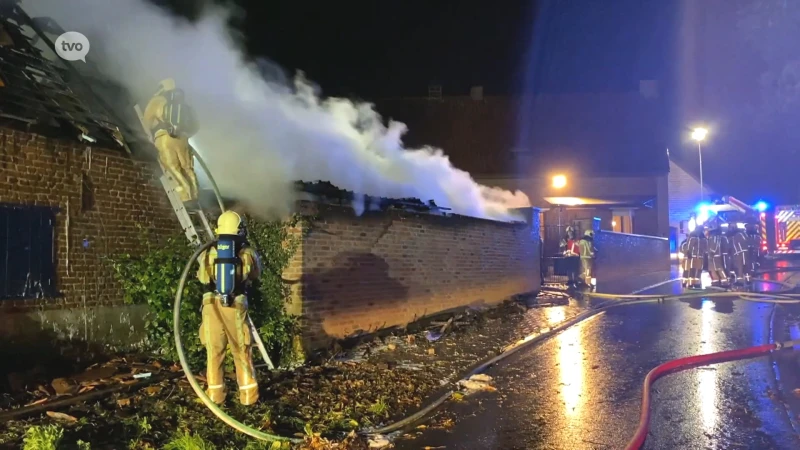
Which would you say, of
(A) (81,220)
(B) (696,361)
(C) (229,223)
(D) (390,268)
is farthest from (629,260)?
(A) (81,220)

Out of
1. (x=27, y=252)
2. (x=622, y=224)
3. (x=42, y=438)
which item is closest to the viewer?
(x=42, y=438)

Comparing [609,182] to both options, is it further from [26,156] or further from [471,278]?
[26,156]

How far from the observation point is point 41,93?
21.0 ft

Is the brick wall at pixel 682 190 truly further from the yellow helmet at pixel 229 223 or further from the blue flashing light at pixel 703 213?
the yellow helmet at pixel 229 223

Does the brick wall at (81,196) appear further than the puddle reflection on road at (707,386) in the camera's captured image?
Yes

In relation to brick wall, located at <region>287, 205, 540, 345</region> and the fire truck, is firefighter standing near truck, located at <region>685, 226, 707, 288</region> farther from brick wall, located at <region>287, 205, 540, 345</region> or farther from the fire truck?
brick wall, located at <region>287, 205, 540, 345</region>

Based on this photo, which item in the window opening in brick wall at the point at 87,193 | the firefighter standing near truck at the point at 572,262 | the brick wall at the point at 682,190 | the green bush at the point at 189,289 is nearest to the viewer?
the green bush at the point at 189,289

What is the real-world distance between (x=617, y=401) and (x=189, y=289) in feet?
14.5

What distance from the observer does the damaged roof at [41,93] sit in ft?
19.5

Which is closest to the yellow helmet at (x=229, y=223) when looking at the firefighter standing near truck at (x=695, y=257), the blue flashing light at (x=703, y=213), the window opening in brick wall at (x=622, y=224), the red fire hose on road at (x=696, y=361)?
the red fire hose on road at (x=696, y=361)

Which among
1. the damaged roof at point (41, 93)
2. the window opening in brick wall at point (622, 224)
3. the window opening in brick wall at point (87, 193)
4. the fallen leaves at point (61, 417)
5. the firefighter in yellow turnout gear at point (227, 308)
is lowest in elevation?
the fallen leaves at point (61, 417)

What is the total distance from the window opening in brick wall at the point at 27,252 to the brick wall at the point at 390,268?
97.4 inches

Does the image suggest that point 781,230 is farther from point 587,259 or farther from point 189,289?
point 189,289

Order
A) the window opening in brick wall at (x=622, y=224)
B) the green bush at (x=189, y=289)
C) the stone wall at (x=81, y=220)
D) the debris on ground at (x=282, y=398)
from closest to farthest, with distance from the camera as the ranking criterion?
the debris on ground at (x=282, y=398), the stone wall at (x=81, y=220), the green bush at (x=189, y=289), the window opening in brick wall at (x=622, y=224)
